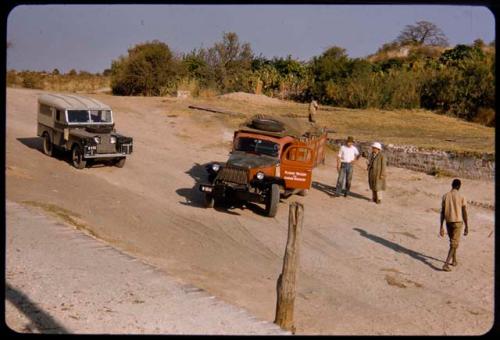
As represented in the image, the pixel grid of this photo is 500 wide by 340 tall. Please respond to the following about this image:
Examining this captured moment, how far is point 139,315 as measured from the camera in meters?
7.32

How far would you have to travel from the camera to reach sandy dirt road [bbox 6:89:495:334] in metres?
10.1

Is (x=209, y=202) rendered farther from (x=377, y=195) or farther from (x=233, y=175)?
(x=377, y=195)

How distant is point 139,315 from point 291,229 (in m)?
2.16

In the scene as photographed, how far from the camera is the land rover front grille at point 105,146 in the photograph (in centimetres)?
1891

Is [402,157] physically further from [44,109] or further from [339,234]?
[44,109]

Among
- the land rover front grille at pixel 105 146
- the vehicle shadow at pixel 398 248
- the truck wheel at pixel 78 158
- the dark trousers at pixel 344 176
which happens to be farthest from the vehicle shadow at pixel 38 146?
the vehicle shadow at pixel 398 248

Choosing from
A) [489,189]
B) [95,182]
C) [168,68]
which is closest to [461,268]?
[489,189]

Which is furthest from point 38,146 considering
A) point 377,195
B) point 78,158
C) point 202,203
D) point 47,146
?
point 377,195

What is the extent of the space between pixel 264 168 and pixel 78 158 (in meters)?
6.65

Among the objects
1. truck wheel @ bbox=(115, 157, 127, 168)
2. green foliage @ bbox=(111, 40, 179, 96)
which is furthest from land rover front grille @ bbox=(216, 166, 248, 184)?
green foliage @ bbox=(111, 40, 179, 96)

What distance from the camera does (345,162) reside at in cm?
1798

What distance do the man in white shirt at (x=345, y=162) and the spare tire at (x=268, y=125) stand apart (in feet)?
7.41

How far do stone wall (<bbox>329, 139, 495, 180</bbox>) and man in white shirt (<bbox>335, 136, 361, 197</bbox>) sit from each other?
4656mm

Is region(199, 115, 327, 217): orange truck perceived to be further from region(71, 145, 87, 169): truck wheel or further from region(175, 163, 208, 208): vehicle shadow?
region(71, 145, 87, 169): truck wheel
